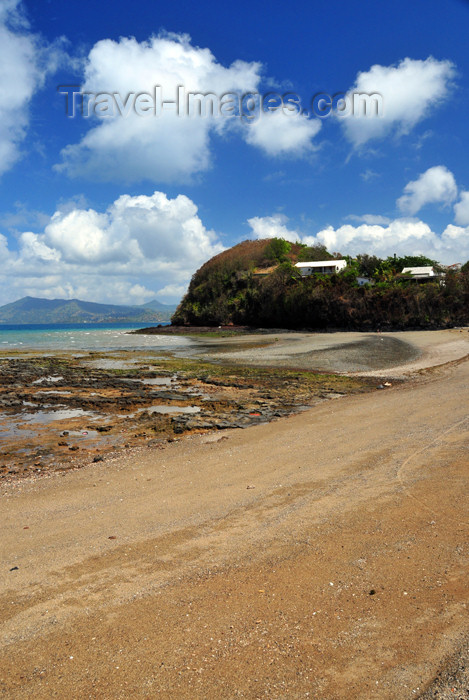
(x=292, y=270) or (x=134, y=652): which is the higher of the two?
(x=292, y=270)

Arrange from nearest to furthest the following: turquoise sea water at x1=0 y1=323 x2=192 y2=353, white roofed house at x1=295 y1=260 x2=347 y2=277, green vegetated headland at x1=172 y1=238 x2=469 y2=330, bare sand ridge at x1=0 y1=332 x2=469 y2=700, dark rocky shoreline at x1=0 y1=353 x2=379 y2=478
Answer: bare sand ridge at x1=0 y1=332 x2=469 y2=700 → dark rocky shoreline at x1=0 y1=353 x2=379 y2=478 → turquoise sea water at x1=0 y1=323 x2=192 y2=353 → green vegetated headland at x1=172 y1=238 x2=469 y2=330 → white roofed house at x1=295 y1=260 x2=347 y2=277

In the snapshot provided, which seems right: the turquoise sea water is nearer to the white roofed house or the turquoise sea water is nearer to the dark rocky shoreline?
the dark rocky shoreline

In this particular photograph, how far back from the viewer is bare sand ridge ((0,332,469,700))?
3123 mm

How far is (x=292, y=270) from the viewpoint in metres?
76.5

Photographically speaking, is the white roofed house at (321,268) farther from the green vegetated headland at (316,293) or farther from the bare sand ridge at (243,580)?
the bare sand ridge at (243,580)

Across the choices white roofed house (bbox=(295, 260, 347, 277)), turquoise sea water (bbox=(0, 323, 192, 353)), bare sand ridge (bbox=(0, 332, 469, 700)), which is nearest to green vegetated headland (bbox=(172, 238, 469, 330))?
white roofed house (bbox=(295, 260, 347, 277))

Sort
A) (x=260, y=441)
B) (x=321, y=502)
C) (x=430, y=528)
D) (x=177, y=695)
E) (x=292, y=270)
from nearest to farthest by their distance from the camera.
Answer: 1. (x=177, y=695)
2. (x=430, y=528)
3. (x=321, y=502)
4. (x=260, y=441)
5. (x=292, y=270)

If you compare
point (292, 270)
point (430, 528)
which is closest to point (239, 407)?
point (430, 528)

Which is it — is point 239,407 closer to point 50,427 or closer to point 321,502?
point 50,427

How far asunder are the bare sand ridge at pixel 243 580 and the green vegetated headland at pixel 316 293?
53.5 m

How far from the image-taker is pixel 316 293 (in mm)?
65438

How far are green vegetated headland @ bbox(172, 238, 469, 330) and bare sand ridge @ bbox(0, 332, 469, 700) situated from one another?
5353cm

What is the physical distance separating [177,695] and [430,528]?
3.57 metres

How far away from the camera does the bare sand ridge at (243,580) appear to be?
3.12 meters
